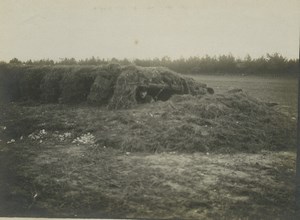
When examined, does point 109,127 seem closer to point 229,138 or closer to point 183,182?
point 183,182

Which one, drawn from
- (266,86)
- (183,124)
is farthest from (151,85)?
(266,86)

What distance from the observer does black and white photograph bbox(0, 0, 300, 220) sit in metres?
4.20

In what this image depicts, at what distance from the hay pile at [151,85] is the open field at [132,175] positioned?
14cm

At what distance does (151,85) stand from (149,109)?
32 centimetres

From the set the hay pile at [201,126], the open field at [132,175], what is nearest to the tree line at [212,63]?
the open field at [132,175]

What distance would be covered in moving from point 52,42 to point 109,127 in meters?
1.16

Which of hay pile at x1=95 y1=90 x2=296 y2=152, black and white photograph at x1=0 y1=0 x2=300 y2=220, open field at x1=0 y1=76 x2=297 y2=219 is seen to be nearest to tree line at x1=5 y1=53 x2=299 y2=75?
black and white photograph at x1=0 y1=0 x2=300 y2=220

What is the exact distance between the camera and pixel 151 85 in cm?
480

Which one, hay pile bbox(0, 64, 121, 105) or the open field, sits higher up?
hay pile bbox(0, 64, 121, 105)

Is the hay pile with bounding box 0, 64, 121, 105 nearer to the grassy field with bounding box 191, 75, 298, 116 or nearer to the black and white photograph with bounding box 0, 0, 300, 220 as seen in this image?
the black and white photograph with bounding box 0, 0, 300, 220

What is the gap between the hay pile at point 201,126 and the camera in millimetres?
4375

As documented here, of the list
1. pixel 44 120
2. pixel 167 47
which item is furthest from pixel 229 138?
pixel 44 120

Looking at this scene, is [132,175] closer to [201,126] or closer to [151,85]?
[201,126]

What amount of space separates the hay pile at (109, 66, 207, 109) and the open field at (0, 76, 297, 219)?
5.5 inches
